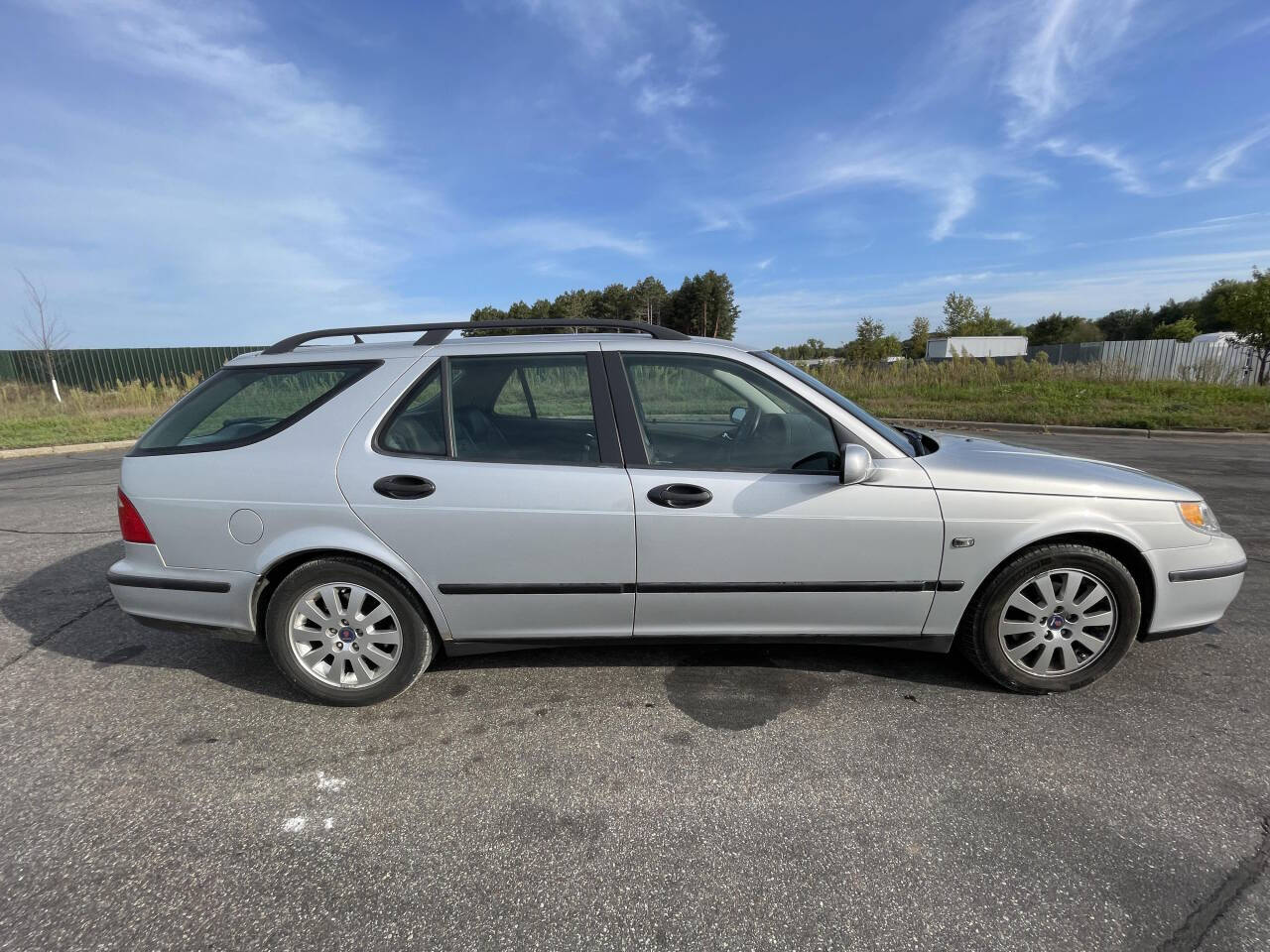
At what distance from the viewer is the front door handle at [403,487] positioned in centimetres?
262

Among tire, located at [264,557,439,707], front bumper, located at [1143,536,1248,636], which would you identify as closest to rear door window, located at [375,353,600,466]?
tire, located at [264,557,439,707]

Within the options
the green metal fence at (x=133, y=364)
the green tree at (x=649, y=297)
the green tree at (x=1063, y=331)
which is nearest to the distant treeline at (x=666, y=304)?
the green tree at (x=649, y=297)

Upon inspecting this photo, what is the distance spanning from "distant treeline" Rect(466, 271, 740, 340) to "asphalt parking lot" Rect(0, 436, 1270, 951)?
41028 millimetres

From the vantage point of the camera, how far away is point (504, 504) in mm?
2605

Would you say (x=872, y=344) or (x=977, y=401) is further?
(x=872, y=344)

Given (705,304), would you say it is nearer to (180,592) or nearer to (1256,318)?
(1256,318)

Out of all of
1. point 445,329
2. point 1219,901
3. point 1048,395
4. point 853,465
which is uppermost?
point 445,329

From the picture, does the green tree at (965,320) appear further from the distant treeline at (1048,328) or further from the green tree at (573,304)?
the green tree at (573,304)

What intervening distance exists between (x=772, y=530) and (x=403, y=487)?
1552 mm

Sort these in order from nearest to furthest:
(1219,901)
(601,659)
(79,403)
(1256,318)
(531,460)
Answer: (1219,901)
(531,460)
(601,659)
(79,403)
(1256,318)

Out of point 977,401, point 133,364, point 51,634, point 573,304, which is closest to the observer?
point 51,634

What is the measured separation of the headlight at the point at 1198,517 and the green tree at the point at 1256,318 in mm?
23952

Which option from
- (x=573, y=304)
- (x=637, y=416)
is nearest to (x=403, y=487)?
(x=637, y=416)

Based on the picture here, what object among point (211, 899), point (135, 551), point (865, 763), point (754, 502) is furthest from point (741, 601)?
point (135, 551)
